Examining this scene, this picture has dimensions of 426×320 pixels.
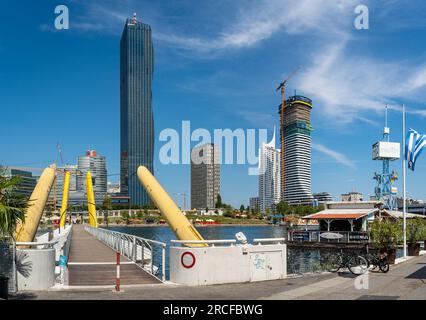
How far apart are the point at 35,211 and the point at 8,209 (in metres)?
6.10

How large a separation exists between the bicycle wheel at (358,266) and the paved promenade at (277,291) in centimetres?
139

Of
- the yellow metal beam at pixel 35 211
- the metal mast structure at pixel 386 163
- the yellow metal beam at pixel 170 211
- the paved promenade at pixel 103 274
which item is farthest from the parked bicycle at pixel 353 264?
the metal mast structure at pixel 386 163

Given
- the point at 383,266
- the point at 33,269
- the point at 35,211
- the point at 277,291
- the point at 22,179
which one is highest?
the point at 22,179

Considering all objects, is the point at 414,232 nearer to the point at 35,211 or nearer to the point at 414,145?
the point at 414,145

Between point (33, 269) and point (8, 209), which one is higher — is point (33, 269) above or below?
below

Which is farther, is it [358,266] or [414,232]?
[414,232]

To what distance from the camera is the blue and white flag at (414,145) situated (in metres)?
32.8

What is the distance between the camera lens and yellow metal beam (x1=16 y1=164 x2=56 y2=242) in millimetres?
18828

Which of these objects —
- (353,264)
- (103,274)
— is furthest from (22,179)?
(353,264)

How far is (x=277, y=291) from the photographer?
16.4m

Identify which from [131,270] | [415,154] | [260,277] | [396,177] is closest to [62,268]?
[131,270]

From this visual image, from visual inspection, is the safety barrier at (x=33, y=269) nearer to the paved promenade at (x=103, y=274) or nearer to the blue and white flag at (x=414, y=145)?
the paved promenade at (x=103, y=274)

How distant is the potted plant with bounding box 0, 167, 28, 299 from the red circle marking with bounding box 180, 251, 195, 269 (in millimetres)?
6134
